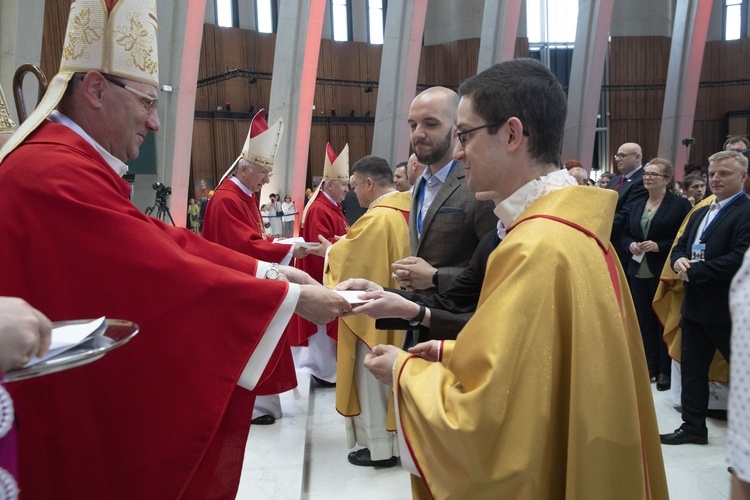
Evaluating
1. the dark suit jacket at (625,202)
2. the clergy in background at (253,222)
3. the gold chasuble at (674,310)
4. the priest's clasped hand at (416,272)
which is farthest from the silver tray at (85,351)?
the dark suit jacket at (625,202)

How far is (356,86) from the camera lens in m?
19.9

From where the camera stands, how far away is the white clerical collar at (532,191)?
151 centimetres

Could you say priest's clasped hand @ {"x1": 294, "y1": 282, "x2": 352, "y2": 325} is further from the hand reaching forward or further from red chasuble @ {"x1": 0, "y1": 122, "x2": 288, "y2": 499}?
the hand reaching forward

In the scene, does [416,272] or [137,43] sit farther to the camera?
[416,272]

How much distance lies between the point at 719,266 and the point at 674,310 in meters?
0.86

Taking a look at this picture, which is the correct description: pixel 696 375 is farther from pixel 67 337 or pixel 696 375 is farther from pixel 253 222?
pixel 67 337

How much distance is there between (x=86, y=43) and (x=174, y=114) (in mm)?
8332

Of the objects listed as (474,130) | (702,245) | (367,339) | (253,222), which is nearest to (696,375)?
(702,245)

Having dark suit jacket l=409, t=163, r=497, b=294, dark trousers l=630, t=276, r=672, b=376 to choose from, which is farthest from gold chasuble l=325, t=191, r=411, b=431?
dark trousers l=630, t=276, r=672, b=376

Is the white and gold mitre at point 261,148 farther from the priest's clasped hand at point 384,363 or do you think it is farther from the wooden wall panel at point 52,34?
the wooden wall panel at point 52,34

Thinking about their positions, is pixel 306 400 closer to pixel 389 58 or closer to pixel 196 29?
pixel 196 29

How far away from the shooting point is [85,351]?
1.01m

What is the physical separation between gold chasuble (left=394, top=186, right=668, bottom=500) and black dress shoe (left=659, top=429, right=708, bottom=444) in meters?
2.88

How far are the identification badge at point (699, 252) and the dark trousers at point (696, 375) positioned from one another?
41 centimetres
